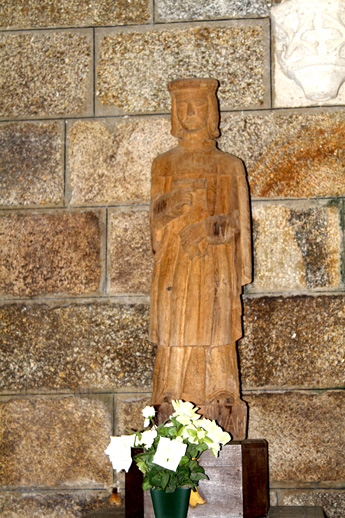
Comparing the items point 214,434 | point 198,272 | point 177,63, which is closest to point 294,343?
point 198,272

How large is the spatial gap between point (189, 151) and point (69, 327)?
107 centimetres

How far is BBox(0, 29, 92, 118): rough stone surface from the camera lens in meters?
4.01

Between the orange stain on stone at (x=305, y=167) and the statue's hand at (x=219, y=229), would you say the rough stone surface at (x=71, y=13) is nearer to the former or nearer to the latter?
the orange stain on stone at (x=305, y=167)

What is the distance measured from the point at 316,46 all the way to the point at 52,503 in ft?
8.29

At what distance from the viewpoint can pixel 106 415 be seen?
3.79m

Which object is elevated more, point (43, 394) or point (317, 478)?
point (43, 394)

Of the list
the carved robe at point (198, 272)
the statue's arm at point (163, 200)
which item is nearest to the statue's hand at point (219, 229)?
the carved robe at point (198, 272)

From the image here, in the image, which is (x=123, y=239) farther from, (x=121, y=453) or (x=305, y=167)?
(x=121, y=453)

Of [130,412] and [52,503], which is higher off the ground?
[130,412]

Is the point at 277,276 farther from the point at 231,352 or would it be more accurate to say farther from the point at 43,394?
the point at 43,394

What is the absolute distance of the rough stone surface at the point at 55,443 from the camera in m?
3.78

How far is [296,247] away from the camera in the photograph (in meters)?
3.81

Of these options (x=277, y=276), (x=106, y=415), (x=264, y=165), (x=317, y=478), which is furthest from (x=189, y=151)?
(x=317, y=478)

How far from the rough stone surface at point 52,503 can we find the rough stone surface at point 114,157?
1.42 m
